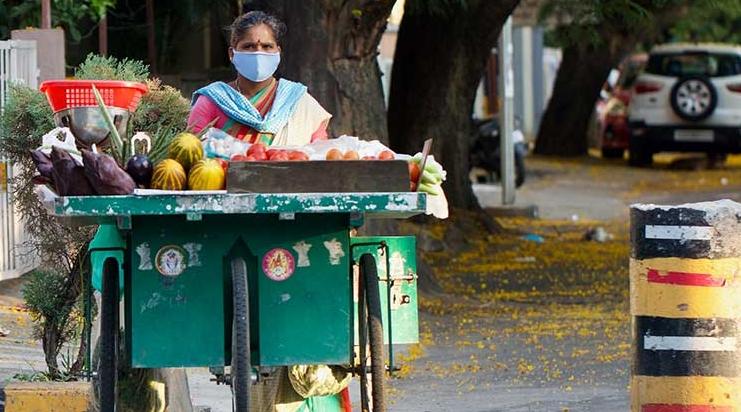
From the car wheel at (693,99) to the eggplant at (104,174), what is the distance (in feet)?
71.1

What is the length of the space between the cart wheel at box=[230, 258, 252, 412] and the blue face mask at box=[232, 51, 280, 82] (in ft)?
3.54

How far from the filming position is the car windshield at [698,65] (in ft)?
88.1

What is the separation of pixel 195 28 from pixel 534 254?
4165mm

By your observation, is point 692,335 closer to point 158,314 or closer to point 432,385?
point 158,314

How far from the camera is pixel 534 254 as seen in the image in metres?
16.4

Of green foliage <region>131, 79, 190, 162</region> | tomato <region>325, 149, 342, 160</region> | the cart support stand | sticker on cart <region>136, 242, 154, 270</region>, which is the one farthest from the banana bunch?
green foliage <region>131, 79, 190, 162</region>

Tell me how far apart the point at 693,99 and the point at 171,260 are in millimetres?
21565

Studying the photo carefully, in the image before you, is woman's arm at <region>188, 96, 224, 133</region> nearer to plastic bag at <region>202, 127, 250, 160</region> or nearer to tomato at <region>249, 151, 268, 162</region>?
plastic bag at <region>202, 127, 250, 160</region>

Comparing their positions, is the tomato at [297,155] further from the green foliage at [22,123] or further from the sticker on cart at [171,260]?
the green foliage at [22,123]

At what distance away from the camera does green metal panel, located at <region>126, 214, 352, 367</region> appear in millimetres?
5812

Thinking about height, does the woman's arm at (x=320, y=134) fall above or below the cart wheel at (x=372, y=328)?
above

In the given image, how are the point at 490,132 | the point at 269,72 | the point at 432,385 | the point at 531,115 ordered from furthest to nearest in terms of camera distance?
the point at 531,115 → the point at 490,132 → the point at 432,385 → the point at 269,72

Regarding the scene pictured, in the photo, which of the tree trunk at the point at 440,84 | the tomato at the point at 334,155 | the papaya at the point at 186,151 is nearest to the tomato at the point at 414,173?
the tomato at the point at 334,155

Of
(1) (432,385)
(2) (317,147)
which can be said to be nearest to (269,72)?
(2) (317,147)
